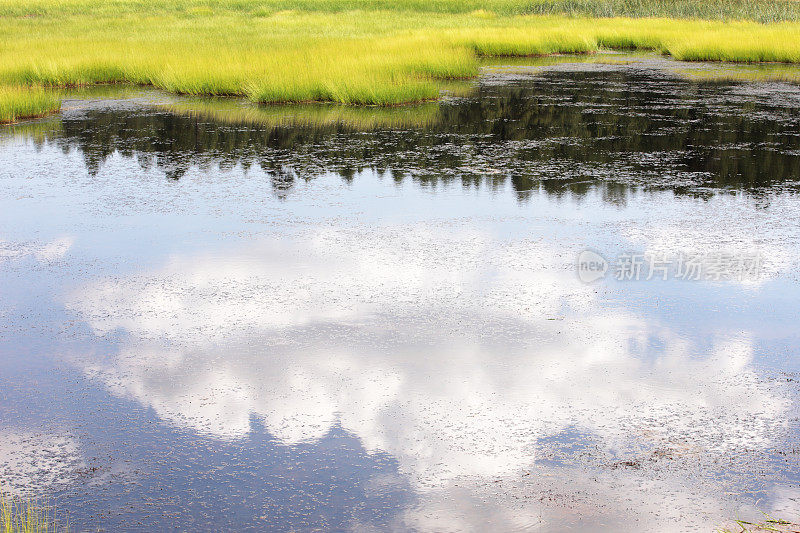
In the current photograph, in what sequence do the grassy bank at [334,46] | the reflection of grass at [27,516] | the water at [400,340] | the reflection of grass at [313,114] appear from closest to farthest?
1. the reflection of grass at [27,516]
2. the water at [400,340]
3. the reflection of grass at [313,114]
4. the grassy bank at [334,46]

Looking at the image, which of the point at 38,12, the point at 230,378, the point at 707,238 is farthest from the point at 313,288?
the point at 38,12

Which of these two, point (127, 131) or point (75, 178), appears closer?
point (75, 178)

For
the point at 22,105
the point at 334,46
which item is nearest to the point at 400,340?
the point at 22,105

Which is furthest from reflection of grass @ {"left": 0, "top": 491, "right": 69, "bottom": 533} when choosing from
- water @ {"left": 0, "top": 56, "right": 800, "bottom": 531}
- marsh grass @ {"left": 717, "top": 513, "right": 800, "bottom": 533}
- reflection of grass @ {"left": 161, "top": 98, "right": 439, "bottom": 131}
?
reflection of grass @ {"left": 161, "top": 98, "right": 439, "bottom": 131}

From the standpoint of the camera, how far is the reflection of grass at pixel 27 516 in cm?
269

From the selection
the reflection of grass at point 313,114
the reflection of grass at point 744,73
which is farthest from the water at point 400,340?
the reflection of grass at point 744,73

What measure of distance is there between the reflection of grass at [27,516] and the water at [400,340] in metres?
0.07

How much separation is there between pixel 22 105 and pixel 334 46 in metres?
7.42

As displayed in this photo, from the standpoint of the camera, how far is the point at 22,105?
39.0ft

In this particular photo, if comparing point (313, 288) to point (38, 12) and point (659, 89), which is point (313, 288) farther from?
point (38, 12)

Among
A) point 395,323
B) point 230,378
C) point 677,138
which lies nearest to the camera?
point 230,378

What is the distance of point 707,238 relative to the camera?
6184mm

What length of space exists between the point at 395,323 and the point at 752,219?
143 inches

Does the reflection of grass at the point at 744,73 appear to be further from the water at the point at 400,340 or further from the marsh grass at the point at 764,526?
the marsh grass at the point at 764,526
